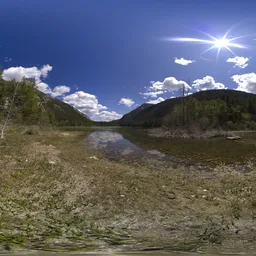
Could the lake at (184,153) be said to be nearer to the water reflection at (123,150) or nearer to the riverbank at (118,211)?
the water reflection at (123,150)

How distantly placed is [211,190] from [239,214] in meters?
3.09

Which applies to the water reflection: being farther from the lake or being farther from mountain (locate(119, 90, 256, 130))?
mountain (locate(119, 90, 256, 130))

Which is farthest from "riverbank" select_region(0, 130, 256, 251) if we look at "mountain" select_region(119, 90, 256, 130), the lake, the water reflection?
"mountain" select_region(119, 90, 256, 130)

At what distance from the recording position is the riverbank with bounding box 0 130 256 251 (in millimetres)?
4246

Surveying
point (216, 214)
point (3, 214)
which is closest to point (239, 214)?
point (216, 214)

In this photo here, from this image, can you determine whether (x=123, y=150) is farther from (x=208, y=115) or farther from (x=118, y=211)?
(x=208, y=115)

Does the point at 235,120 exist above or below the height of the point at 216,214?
above

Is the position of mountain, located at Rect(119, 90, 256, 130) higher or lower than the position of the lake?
higher

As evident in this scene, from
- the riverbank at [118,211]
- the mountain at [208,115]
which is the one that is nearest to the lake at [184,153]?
→ the riverbank at [118,211]

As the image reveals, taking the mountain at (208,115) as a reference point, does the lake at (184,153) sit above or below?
below

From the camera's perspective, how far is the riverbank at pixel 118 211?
4.25 metres

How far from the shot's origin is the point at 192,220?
6180 millimetres

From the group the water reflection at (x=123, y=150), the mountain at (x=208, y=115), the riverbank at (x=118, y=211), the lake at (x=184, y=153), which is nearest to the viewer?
the riverbank at (x=118, y=211)

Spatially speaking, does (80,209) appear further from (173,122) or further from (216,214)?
(173,122)
